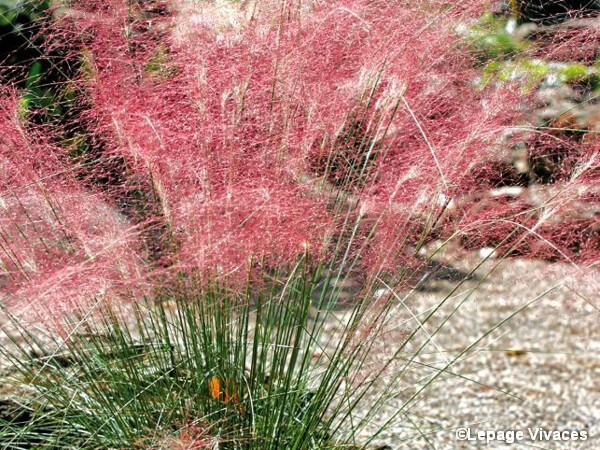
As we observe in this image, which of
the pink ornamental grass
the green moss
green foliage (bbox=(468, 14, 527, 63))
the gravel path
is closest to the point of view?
the pink ornamental grass

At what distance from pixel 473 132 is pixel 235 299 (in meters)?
0.57

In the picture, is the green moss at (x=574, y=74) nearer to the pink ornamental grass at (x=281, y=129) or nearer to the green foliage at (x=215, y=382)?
the pink ornamental grass at (x=281, y=129)

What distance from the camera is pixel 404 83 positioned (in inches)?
61.9

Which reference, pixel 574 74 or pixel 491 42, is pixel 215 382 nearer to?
pixel 491 42

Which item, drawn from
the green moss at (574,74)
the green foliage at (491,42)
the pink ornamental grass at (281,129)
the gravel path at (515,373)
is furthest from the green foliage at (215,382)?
the green moss at (574,74)

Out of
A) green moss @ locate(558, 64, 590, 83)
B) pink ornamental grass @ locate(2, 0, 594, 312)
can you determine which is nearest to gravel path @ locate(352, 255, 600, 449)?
pink ornamental grass @ locate(2, 0, 594, 312)

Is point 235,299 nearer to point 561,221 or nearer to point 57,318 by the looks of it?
point 57,318

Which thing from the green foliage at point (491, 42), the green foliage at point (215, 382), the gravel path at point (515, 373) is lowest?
the gravel path at point (515, 373)

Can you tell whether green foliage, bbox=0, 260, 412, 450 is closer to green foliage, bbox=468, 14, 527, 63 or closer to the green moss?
green foliage, bbox=468, 14, 527, 63

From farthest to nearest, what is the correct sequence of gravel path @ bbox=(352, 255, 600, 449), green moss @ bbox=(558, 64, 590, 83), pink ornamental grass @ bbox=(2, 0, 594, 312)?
green moss @ bbox=(558, 64, 590, 83)
gravel path @ bbox=(352, 255, 600, 449)
pink ornamental grass @ bbox=(2, 0, 594, 312)

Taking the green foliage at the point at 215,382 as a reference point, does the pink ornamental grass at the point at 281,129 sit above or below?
above

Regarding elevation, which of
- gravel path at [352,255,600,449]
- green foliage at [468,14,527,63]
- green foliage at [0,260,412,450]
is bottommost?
gravel path at [352,255,600,449]

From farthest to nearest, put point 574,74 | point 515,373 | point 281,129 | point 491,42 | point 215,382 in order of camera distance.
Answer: point 515,373, point 574,74, point 491,42, point 281,129, point 215,382

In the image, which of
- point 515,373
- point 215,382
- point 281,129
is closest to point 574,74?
point 515,373
